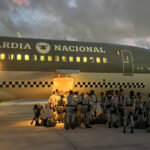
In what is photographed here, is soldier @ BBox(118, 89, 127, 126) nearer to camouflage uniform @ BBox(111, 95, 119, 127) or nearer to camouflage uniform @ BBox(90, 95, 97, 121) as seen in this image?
camouflage uniform @ BBox(111, 95, 119, 127)

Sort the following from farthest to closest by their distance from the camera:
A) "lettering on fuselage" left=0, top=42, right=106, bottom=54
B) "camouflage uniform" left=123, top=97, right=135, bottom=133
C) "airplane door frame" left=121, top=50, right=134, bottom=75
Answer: "airplane door frame" left=121, top=50, right=134, bottom=75
"lettering on fuselage" left=0, top=42, right=106, bottom=54
"camouflage uniform" left=123, top=97, right=135, bottom=133

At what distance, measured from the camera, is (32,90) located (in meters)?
14.6

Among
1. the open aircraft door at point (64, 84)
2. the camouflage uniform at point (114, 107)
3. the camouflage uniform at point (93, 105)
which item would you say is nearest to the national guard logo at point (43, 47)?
the open aircraft door at point (64, 84)

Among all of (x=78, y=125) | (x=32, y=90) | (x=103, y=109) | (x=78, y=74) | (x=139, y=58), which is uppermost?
(x=139, y=58)

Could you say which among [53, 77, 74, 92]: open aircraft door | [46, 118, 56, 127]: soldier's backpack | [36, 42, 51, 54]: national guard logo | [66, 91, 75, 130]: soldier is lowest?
[46, 118, 56, 127]: soldier's backpack

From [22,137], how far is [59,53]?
926 centimetres

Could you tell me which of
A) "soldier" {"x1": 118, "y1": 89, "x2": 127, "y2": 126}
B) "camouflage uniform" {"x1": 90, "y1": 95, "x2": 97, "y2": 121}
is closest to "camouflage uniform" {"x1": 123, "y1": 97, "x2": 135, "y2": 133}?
"soldier" {"x1": 118, "y1": 89, "x2": 127, "y2": 126}

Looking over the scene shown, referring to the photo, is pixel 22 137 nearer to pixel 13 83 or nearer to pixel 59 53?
pixel 13 83

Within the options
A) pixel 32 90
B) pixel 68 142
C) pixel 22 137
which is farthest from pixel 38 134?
pixel 32 90

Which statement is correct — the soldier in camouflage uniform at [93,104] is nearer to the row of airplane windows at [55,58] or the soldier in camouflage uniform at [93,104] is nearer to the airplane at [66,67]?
the airplane at [66,67]

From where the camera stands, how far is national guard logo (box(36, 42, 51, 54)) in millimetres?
15396

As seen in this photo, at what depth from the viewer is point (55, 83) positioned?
15281 millimetres

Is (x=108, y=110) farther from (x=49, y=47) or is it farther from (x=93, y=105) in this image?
(x=49, y=47)

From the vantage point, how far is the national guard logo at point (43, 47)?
50.5 ft
